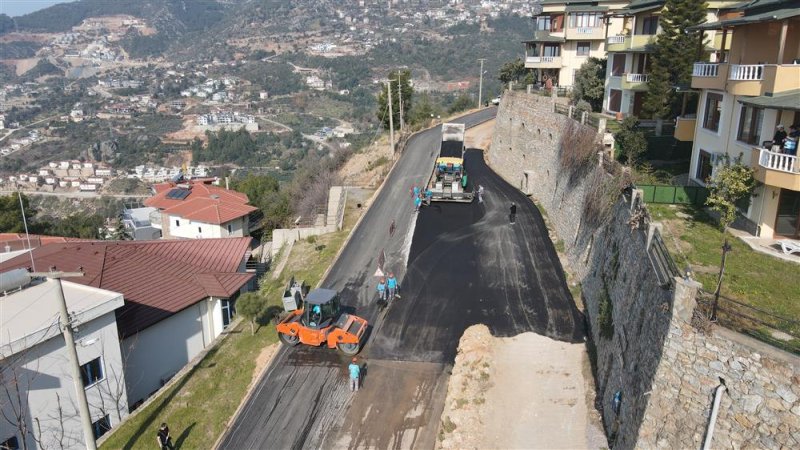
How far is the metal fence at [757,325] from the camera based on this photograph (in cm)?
1186

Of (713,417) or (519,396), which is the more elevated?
(713,417)

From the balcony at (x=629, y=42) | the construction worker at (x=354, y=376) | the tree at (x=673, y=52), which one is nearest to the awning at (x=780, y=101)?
the tree at (x=673, y=52)

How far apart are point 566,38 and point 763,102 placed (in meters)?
37.6

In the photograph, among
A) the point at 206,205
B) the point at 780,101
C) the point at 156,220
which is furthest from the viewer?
the point at 156,220

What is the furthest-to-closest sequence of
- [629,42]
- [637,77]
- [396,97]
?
[396,97], [629,42], [637,77]

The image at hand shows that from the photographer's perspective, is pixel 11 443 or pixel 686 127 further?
pixel 686 127

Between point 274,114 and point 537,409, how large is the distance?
158 metres

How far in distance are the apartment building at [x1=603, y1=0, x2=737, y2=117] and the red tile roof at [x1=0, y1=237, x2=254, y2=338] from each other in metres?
28.9

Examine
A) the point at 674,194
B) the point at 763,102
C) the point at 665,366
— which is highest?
the point at 763,102

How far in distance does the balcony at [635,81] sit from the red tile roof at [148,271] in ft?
92.6

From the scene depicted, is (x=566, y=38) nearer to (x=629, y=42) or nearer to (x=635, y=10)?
(x=629, y=42)

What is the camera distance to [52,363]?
64.7ft

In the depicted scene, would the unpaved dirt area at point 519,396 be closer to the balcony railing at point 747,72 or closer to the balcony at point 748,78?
the balcony at point 748,78

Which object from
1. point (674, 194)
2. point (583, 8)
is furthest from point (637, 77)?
point (583, 8)
